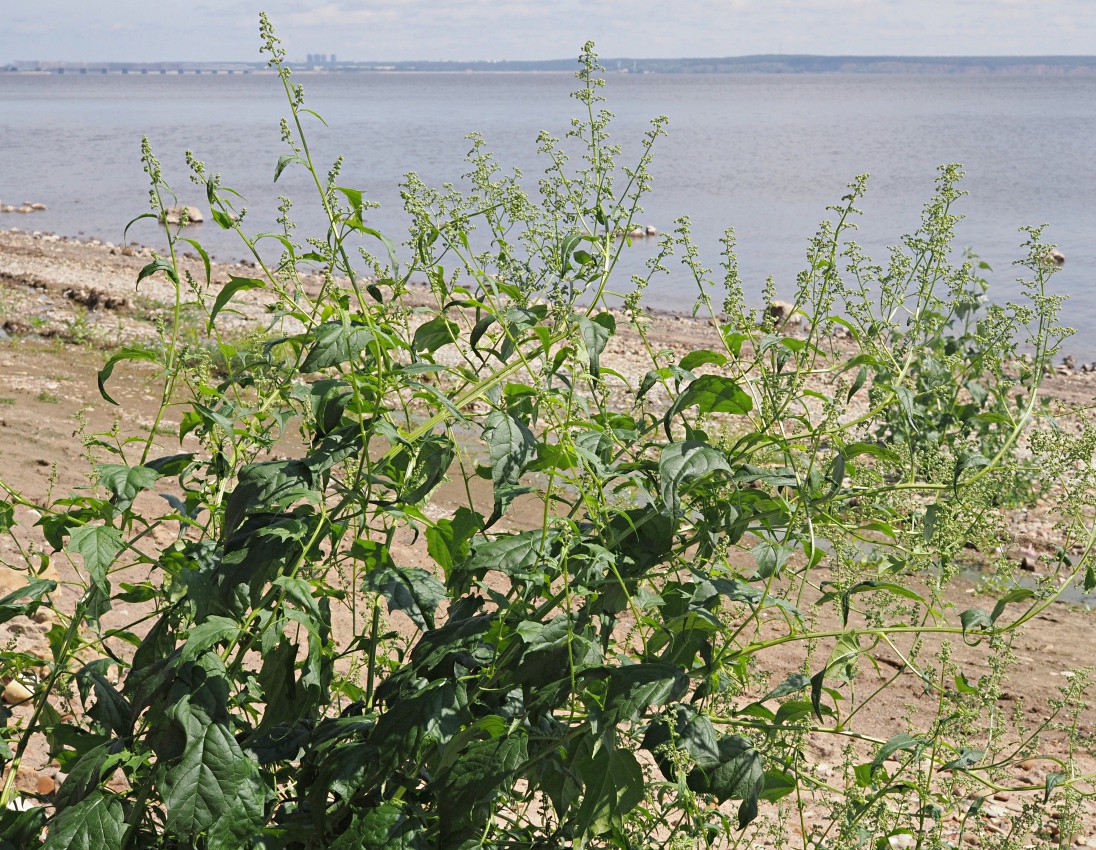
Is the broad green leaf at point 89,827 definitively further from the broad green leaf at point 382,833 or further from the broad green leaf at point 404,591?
the broad green leaf at point 404,591

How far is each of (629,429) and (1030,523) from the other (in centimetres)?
729

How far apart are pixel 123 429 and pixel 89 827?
23.5 feet

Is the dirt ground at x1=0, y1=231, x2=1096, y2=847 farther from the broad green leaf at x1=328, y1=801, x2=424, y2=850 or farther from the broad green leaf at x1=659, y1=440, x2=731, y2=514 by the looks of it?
the broad green leaf at x1=659, y1=440, x2=731, y2=514

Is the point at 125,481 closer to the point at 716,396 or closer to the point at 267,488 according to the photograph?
the point at 267,488

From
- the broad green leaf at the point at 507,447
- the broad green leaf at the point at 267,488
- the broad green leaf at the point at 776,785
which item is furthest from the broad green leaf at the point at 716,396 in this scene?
the broad green leaf at the point at 776,785

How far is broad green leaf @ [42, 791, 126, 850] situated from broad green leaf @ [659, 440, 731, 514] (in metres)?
1.12

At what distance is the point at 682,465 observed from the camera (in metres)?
1.73

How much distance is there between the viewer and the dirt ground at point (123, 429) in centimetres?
418

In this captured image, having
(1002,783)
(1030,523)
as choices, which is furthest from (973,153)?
(1002,783)

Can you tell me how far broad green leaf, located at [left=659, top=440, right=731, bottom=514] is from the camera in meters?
1.71

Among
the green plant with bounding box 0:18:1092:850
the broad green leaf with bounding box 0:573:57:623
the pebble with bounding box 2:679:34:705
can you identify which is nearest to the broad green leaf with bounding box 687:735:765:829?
the green plant with bounding box 0:18:1092:850

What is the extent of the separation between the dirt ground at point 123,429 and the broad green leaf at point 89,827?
66cm

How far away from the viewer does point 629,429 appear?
2.11 meters

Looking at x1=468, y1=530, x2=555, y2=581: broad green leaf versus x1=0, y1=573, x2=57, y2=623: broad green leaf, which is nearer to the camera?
x1=468, y1=530, x2=555, y2=581: broad green leaf
